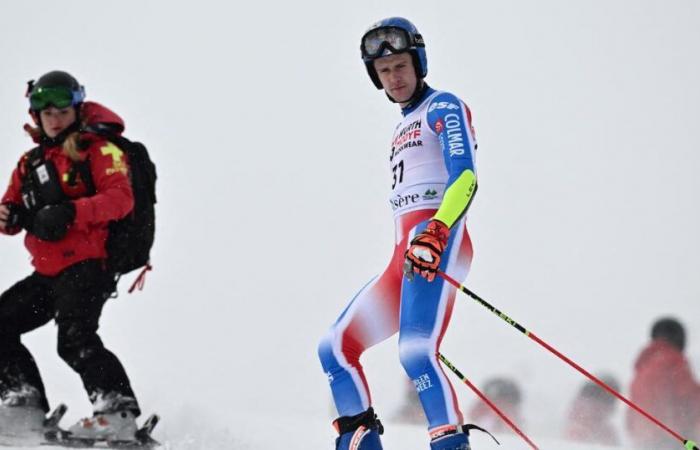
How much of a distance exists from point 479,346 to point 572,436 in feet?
A: 29.0

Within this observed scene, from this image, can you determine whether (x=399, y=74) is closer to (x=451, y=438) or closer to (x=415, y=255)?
(x=415, y=255)

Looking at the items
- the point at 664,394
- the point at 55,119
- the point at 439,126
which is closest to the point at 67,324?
the point at 55,119

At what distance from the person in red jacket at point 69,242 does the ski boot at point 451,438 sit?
231 cm

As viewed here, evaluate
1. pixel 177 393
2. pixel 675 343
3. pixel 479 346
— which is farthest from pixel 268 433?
pixel 479 346

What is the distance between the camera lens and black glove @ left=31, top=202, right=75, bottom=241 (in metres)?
5.80

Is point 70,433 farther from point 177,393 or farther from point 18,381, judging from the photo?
point 177,393

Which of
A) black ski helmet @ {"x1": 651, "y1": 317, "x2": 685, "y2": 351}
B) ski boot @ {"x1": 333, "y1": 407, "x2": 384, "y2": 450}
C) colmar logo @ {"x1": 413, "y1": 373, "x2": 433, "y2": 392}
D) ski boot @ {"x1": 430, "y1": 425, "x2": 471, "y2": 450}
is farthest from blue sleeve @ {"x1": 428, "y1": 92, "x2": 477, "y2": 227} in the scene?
black ski helmet @ {"x1": 651, "y1": 317, "x2": 685, "y2": 351}

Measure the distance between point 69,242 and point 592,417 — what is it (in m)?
5.28

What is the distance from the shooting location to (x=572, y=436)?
898cm

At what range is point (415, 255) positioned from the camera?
14.6ft

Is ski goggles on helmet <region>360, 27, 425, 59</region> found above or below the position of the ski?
above

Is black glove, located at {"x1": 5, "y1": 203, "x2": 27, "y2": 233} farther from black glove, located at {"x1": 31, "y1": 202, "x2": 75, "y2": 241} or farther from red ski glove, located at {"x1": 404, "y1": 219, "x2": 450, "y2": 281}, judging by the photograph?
red ski glove, located at {"x1": 404, "y1": 219, "x2": 450, "y2": 281}

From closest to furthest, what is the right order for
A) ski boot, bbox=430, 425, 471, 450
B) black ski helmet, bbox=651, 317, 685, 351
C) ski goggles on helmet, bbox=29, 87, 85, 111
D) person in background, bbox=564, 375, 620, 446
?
1. ski boot, bbox=430, 425, 471, 450
2. ski goggles on helmet, bbox=29, 87, 85, 111
3. black ski helmet, bbox=651, 317, 685, 351
4. person in background, bbox=564, 375, 620, 446

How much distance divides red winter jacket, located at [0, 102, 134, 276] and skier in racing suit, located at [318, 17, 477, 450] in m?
1.71
